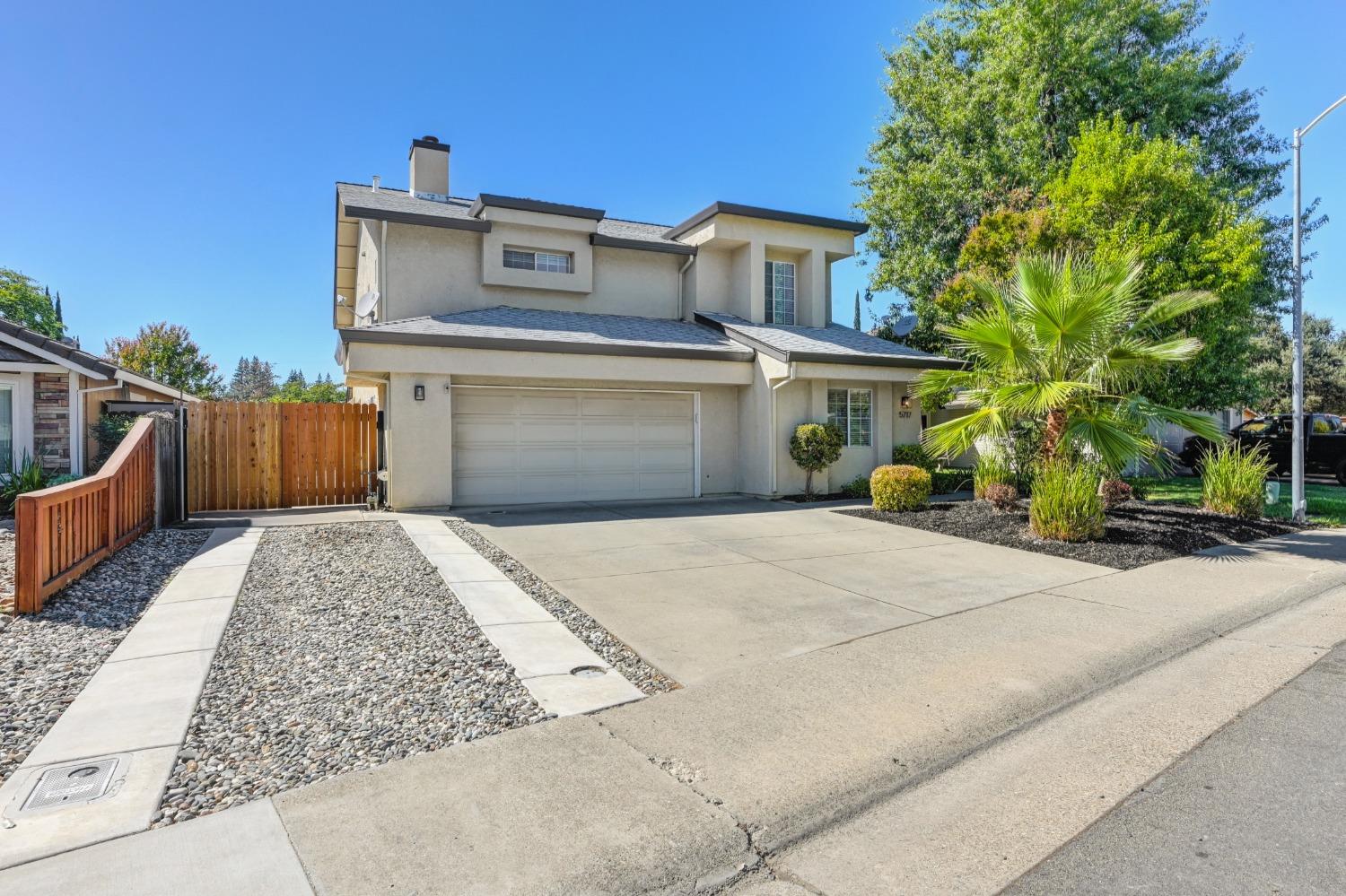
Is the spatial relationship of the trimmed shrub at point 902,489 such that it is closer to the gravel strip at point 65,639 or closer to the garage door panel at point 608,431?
the garage door panel at point 608,431

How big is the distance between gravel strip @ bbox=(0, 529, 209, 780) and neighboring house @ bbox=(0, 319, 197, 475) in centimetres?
457

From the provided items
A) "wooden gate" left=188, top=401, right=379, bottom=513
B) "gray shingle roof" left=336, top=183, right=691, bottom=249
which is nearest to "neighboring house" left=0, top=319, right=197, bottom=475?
"wooden gate" left=188, top=401, right=379, bottom=513

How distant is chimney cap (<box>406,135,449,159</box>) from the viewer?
17089mm

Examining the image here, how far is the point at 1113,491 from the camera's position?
1160 cm

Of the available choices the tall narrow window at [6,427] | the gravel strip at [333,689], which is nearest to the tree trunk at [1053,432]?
the gravel strip at [333,689]

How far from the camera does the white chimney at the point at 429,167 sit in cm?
1708

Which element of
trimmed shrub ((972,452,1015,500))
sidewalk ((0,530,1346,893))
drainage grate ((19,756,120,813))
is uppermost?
trimmed shrub ((972,452,1015,500))

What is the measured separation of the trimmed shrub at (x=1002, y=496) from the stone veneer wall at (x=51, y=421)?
50.7ft

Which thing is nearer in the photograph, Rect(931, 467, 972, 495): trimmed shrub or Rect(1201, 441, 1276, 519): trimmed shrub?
Rect(1201, 441, 1276, 519): trimmed shrub

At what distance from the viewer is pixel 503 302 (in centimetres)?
1505

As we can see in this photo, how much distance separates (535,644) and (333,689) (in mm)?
1394

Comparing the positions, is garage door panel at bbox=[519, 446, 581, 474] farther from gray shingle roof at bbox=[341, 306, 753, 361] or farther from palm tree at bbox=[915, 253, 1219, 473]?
palm tree at bbox=[915, 253, 1219, 473]

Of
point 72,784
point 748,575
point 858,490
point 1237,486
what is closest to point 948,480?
point 858,490

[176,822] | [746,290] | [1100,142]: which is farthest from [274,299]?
[176,822]
